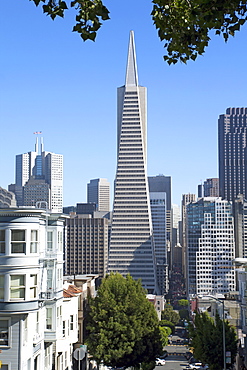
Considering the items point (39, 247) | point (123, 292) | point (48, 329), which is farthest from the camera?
point (123, 292)

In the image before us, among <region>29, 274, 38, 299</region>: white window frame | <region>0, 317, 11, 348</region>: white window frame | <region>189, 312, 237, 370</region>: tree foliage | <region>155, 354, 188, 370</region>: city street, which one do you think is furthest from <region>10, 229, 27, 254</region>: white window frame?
<region>155, 354, 188, 370</region>: city street

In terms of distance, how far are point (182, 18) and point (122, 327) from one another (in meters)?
44.0

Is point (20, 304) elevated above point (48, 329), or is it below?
above

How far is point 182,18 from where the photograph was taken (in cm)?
846

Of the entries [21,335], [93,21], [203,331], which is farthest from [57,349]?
[93,21]

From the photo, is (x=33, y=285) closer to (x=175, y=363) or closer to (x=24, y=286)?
(x=24, y=286)

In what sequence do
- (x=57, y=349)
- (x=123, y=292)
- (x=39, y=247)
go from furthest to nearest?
(x=123, y=292), (x=57, y=349), (x=39, y=247)

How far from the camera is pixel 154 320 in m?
53.2

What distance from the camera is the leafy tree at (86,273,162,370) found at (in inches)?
1957

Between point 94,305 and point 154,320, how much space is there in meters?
5.84

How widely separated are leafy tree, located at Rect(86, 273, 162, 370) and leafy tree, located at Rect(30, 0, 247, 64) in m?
43.1

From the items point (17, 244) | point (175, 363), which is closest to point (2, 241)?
point (17, 244)

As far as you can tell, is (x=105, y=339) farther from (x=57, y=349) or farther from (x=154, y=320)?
(x=57, y=349)

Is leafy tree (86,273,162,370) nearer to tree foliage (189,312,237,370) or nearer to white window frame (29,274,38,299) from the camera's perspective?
tree foliage (189,312,237,370)
